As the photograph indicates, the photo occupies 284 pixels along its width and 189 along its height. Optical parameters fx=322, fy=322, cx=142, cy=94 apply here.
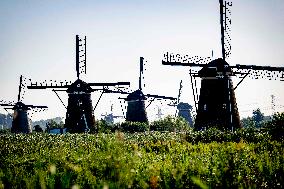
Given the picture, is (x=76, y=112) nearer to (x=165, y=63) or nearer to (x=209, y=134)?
(x=165, y=63)

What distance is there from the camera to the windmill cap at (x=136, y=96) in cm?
4019

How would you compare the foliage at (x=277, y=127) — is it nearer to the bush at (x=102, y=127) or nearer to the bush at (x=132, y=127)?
the bush at (x=102, y=127)

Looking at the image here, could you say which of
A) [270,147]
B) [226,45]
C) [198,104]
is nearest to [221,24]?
[226,45]

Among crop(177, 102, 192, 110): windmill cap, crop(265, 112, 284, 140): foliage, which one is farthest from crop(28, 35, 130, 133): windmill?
crop(177, 102, 192, 110): windmill cap

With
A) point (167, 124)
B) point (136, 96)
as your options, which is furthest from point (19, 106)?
point (167, 124)

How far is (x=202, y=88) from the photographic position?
2605 cm

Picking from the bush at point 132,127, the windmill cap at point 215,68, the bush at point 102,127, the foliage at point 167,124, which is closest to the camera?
the bush at point 102,127

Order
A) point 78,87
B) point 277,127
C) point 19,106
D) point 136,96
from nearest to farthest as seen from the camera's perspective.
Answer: point 277,127 → point 78,87 → point 136,96 → point 19,106

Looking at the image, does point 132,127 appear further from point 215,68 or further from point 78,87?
point 215,68

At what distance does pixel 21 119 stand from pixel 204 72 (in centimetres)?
2922

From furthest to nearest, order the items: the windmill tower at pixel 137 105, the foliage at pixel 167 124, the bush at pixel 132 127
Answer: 1. the windmill tower at pixel 137 105
2. the foliage at pixel 167 124
3. the bush at pixel 132 127

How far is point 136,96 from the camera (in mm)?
40219

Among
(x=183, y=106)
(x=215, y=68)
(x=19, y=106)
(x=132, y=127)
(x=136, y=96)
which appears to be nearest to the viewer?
(x=215, y=68)

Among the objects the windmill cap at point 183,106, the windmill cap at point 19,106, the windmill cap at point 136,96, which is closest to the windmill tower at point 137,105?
the windmill cap at point 136,96
